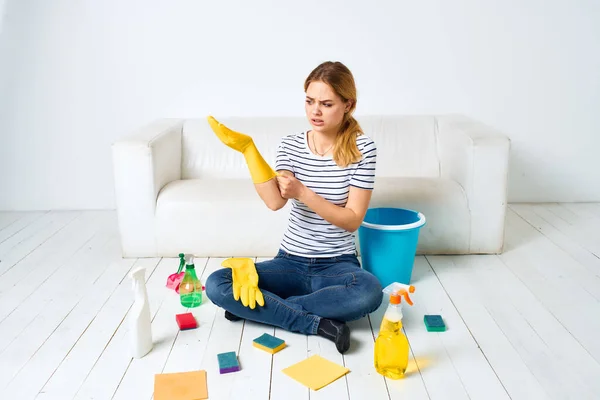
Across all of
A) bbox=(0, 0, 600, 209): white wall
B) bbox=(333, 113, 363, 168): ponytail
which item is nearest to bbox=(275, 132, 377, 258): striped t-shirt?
bbox=(333, 113, 363, 168): ponytail

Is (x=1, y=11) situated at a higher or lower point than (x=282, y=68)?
higher

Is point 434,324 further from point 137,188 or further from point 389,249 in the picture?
point 137,188

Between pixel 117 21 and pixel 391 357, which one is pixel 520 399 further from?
pixel 117 21

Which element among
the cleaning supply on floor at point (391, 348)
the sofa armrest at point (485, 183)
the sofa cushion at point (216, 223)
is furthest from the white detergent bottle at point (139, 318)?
the sofa armrest at point (485, 183)

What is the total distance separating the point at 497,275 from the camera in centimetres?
245

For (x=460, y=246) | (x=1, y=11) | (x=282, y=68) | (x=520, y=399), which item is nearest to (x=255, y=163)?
(x=520, y=399)

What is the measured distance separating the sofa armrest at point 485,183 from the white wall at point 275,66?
0.72 meters

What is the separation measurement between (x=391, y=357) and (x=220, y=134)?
2.68 ft

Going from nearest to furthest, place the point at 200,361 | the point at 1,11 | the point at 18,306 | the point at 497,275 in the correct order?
the point at 200,361
the point at 18,306
the point at 497,275
the point at 1,11

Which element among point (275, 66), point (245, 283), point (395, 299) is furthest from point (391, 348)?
point (275, 66)

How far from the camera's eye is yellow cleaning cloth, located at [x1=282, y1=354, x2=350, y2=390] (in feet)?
5.55

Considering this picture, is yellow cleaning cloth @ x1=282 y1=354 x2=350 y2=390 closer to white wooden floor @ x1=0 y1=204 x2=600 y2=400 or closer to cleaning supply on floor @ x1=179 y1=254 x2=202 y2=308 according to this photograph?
white wooden floor @ x1=0 y1=204 x2=600 y2=400

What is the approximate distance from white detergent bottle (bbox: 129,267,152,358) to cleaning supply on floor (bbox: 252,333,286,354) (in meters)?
0.33

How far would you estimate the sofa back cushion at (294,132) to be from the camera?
3049mm
